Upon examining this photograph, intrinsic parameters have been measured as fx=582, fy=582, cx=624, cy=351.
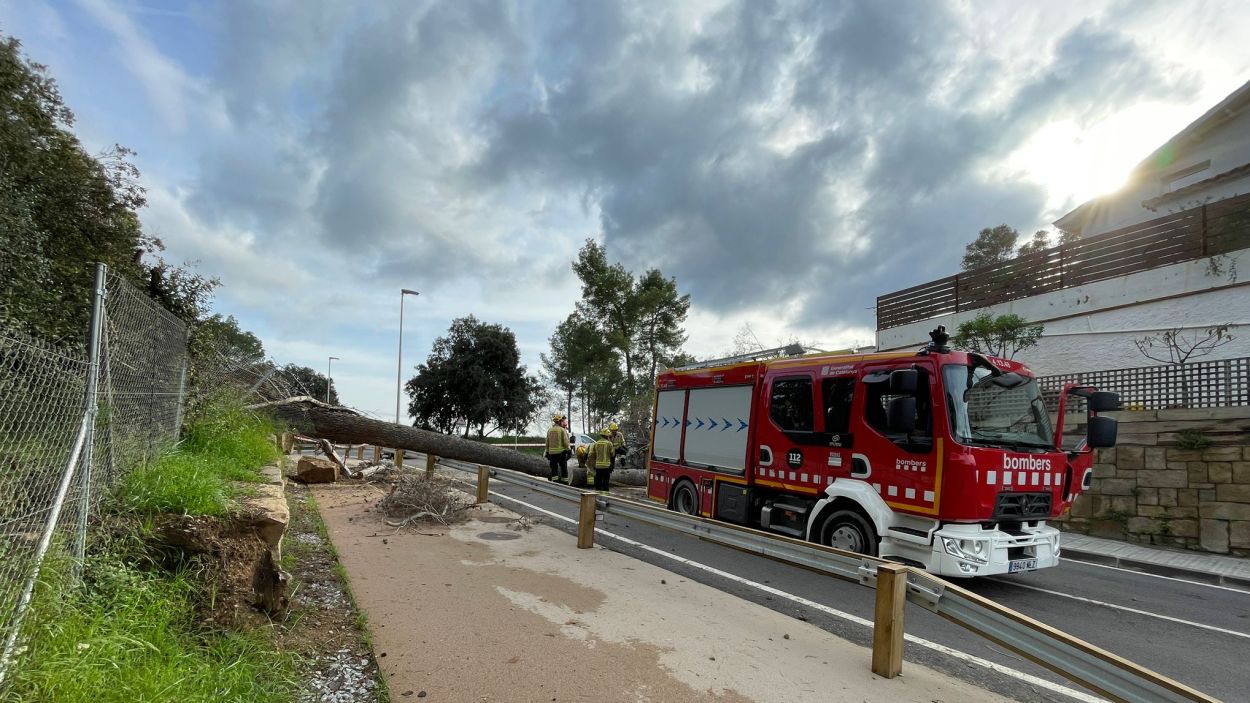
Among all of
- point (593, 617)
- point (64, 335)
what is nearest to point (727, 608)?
point (593, 617)

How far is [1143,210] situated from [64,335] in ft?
85.3

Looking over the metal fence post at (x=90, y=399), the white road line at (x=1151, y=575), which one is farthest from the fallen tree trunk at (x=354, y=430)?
the white road line at (x=1151, y=575)

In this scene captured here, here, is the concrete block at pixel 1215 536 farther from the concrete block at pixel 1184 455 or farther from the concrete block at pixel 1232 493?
the concrete block at pixel 1184 455

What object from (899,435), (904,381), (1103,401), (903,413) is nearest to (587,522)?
(899,435)

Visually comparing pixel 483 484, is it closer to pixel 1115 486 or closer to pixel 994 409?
pixel 994 409

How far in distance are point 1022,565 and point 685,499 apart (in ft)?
14.7

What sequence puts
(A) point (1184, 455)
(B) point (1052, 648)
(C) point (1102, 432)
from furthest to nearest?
(A) point (1184, 455)
(C) point (1102, 432)
(B) point (1052, 648)

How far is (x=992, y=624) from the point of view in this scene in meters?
3.11

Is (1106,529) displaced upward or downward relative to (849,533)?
downward

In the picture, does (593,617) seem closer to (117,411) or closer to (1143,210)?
(117,411)

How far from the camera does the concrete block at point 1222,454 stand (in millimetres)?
8461

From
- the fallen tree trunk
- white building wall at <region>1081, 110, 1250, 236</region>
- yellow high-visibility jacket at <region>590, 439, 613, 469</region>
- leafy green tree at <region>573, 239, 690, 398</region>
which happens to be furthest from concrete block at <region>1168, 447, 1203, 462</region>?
leafy green tree at <region>573, 239, 690, 398</region>

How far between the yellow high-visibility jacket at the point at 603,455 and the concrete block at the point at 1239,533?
998 cm

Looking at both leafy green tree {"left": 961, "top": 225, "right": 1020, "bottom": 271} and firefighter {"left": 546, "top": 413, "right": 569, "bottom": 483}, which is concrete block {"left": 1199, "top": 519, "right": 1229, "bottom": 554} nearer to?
firefighter {"left": 546, "top": 413, "right": 569, "bottom": 483}
